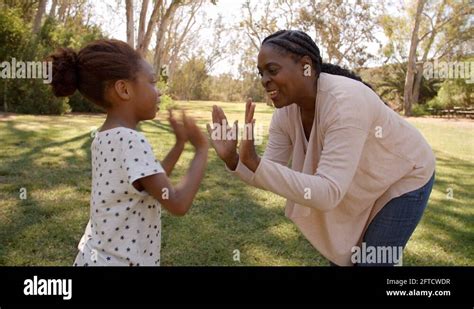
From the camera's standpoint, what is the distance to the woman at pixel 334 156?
68.4 inches

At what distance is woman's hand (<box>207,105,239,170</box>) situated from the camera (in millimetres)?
1675

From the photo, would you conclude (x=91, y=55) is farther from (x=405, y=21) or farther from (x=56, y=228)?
(x=405, y=21)

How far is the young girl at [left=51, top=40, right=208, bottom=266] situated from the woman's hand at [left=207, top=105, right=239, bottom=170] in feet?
0.18

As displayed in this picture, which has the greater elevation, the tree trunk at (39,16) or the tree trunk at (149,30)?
the tree trunk at (39,16)

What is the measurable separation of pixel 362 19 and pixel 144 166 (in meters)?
25.2

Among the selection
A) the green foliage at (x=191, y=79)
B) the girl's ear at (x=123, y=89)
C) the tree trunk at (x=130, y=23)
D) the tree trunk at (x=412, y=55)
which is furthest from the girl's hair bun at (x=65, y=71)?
the green foliage at (x=191, y=79)

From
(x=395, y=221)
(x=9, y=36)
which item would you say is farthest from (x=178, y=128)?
(x=9, y=36)

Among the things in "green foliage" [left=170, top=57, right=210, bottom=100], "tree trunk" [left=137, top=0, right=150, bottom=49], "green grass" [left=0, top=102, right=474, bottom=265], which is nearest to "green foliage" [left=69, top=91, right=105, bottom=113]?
"tree trunk" [left=137, top=0, right=150, bottom=49]

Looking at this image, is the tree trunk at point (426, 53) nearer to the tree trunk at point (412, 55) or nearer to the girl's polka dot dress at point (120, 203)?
the tree trunk at point (412, 55)

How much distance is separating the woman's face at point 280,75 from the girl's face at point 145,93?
17.2 inches

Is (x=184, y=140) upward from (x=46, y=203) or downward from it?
upward
